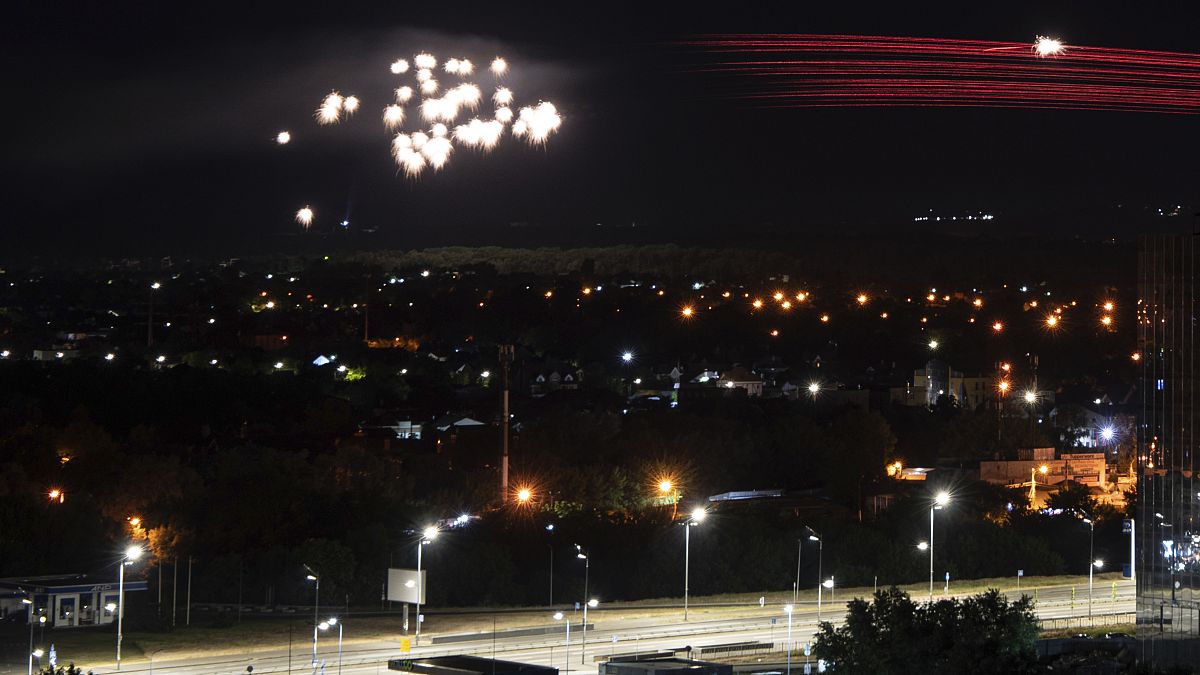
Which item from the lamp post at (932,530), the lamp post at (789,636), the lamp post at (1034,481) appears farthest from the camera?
the lamp post at (1034,481)

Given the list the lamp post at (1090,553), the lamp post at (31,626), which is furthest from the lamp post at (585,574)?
the lamp post at (1090,553)

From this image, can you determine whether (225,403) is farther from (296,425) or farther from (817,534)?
(817,534)

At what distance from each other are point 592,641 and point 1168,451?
196 inches

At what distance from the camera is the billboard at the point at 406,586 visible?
1628 centimetres

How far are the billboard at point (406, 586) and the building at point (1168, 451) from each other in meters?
6.16

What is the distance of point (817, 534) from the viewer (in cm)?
2036

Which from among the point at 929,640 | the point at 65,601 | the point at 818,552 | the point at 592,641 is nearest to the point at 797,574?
the point at 818,552

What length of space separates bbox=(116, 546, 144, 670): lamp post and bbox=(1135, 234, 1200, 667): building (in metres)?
7.90

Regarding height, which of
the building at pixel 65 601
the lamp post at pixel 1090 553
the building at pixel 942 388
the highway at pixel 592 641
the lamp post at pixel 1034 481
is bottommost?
A: the highway at pixel 592 641

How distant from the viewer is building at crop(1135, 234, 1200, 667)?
1377 cm

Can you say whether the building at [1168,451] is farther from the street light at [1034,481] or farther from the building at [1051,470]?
the building at [1051,470]

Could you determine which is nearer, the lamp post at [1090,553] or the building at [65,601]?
the building at [65,601]

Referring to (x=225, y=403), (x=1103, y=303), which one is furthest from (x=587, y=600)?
(x=1103, y=303)

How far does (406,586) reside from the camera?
54.6 feet
